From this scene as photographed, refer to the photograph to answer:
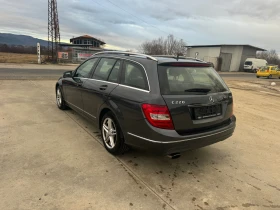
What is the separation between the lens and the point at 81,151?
3713 mm

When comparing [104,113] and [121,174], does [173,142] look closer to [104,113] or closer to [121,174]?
[121,174]

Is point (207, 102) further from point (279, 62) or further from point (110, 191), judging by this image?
point (279, 62)

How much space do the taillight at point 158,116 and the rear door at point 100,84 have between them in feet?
3.05

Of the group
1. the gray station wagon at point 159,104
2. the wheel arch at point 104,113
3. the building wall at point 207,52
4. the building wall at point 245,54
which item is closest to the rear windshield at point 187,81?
the gray station wagon at point 159,104

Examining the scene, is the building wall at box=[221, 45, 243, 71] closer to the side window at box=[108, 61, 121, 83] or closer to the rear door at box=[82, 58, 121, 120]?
the rear door at box=[82, 58, 121, 120]

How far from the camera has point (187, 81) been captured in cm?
321

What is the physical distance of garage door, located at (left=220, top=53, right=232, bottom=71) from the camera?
45006 mm

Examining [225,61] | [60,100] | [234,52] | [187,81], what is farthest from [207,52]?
[187,81]

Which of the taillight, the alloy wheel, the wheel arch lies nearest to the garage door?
the wheel arch

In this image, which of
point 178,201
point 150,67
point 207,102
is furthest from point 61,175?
point 207,102

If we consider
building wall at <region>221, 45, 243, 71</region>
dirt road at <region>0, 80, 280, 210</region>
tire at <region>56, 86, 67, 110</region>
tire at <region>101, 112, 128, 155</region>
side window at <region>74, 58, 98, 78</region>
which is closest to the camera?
dirt road at <region>0, 80, 280, 210</region>

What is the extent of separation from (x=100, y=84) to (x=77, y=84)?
1068mm

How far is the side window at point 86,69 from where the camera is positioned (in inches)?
183

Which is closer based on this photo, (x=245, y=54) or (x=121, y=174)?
(x=121, y=174)
